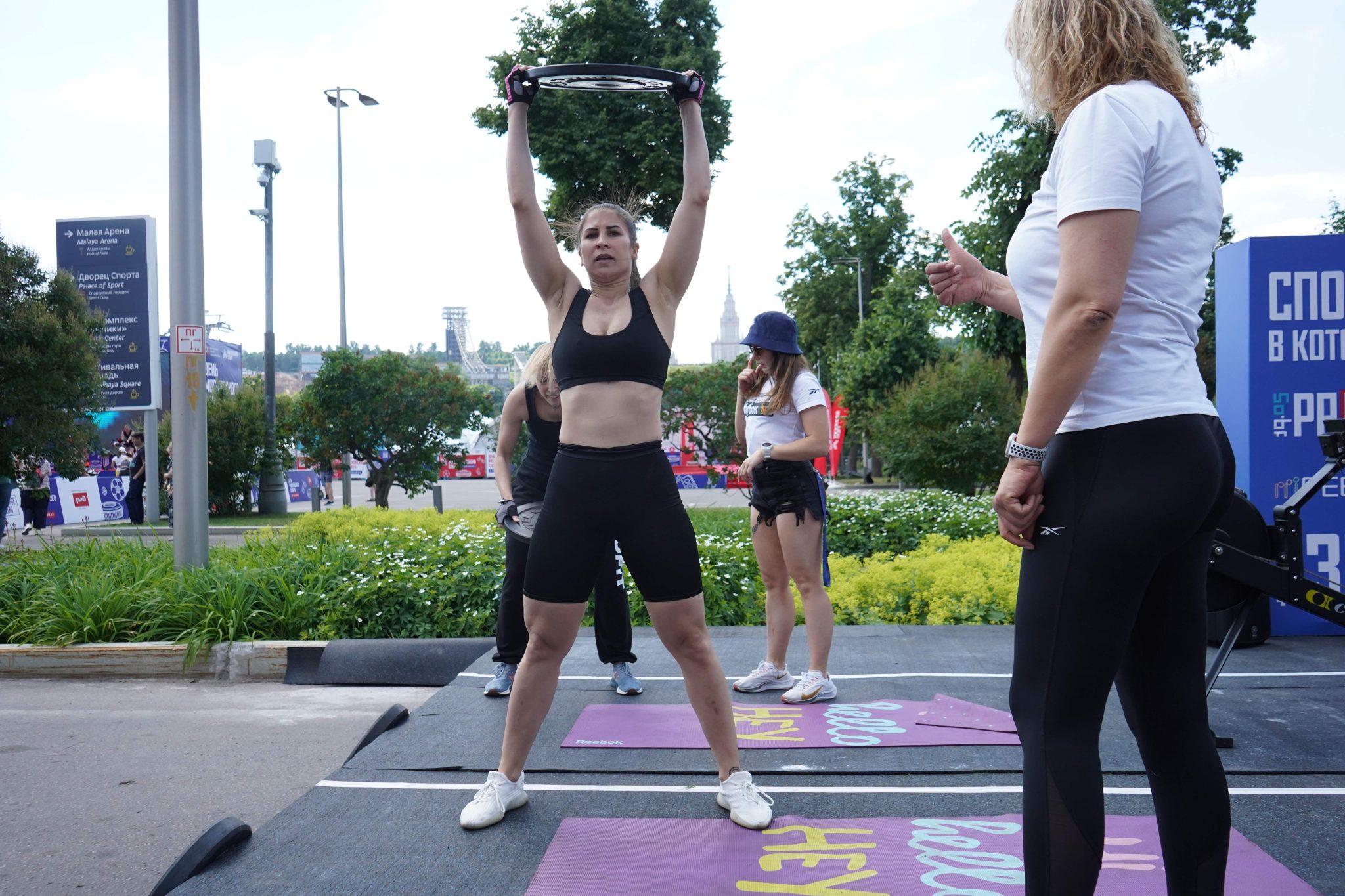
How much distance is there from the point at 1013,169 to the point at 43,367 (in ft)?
69.0

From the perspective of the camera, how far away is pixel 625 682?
16.1 feet

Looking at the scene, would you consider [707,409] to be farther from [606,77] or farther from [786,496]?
[606,77]

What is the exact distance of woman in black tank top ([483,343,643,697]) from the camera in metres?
4.88

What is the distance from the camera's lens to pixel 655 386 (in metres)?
3.19

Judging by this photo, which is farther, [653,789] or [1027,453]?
[653,789]

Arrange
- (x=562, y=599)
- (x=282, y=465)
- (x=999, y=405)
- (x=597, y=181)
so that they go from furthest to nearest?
(x=597, y=181)
(x=282, y=465)
(x=999, y=405)
(x=562, y=599)

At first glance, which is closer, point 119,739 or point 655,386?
point 655,386

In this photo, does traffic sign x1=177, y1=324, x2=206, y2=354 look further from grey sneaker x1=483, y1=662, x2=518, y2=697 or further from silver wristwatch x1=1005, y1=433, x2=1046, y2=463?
silver wristwatch x1=1005, y1=433, x2=1046, y2=463

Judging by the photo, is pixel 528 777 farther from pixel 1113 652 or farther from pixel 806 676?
pixel 1113 652

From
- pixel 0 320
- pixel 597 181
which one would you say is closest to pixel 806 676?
pixel 0 320

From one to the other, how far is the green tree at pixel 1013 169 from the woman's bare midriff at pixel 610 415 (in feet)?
72.7

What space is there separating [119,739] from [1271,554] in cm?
534

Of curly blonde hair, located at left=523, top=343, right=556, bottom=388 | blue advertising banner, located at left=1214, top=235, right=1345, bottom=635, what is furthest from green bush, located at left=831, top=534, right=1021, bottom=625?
curly blonde hair, located at left=523, top=343, right=556, bottom=388

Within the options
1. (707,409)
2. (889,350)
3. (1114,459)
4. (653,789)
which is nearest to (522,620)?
(653,789)
